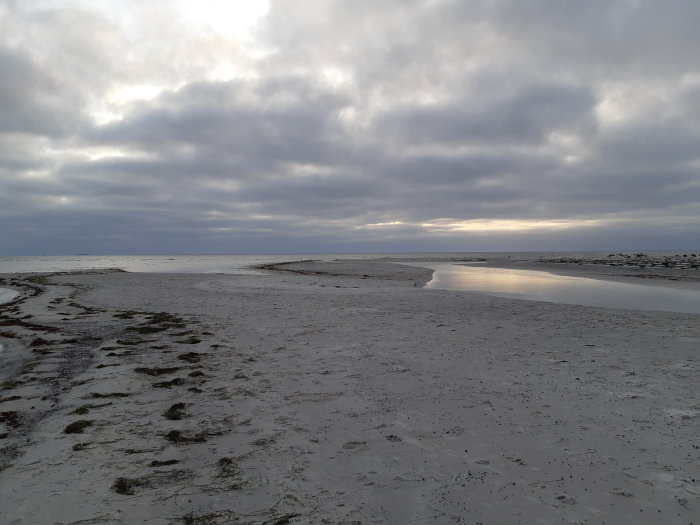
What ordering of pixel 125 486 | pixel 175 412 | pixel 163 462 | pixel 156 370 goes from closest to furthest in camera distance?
pixel 125 486 < pixel 163 462 < pixel 175 412 < pixel 156 370

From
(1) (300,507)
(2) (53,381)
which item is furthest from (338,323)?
(1) (300,507)

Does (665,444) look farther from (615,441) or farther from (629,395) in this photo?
(629,395)

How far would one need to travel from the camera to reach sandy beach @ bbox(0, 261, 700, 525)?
396cm

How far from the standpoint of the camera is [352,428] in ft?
18.6

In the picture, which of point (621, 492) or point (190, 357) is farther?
point (190, 357)

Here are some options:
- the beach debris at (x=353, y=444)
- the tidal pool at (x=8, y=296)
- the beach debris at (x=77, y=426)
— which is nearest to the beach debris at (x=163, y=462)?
the beach debris at (x=77, y=426)

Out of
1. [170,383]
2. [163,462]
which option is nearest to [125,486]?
[163,462]

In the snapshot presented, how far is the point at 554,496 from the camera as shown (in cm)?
405

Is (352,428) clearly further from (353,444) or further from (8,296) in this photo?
(8,296)

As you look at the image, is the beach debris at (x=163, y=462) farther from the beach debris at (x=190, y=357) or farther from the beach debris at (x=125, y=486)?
the beach debris at (x=190, y=357)

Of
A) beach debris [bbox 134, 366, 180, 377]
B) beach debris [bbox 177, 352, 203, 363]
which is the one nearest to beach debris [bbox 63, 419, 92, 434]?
beach debris [bbox 134, 366, 180, 377]

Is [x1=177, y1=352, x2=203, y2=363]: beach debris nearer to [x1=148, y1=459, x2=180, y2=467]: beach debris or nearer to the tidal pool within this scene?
[x1=148, y1=459, x2=180, y2=467]: beach debris

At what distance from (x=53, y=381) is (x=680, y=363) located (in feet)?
41.1

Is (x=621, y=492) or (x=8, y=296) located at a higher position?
(x=621, y=492)
